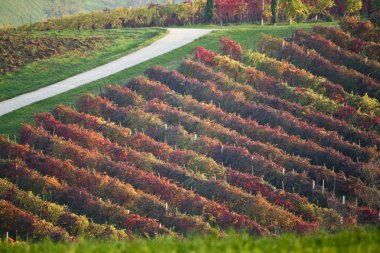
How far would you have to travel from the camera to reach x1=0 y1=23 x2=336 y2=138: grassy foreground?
146ft

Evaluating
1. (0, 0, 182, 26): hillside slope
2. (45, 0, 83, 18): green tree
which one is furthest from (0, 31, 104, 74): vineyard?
(45, 0, 83, 18): green tree

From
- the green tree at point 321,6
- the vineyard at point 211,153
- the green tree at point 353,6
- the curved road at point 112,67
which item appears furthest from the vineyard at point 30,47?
the green tree at point 353,6

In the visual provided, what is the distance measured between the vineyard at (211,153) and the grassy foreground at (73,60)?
669 centimetres

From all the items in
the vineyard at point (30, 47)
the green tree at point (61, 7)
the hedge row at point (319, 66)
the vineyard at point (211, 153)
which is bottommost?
the green tree at point (61, 7)

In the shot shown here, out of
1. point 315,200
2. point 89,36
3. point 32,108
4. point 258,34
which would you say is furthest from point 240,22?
point 315,200

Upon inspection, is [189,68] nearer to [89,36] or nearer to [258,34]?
[258,34]

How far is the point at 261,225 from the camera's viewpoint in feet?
110

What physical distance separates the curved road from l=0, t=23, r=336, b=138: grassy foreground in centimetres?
96

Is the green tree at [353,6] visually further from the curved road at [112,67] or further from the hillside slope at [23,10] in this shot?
the hillside slope at [23,10]

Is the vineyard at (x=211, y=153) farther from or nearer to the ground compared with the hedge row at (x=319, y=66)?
nearer to the ground

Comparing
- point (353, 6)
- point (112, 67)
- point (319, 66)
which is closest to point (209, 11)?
point (353, 6)

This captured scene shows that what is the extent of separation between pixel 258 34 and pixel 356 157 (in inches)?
792

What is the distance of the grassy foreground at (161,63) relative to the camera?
44.5 meters

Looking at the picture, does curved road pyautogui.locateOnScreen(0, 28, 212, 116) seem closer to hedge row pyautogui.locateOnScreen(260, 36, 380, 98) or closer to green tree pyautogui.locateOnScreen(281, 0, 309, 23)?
hedge row pyautogui.locateOnScreen(260, 36, 380, 98)
